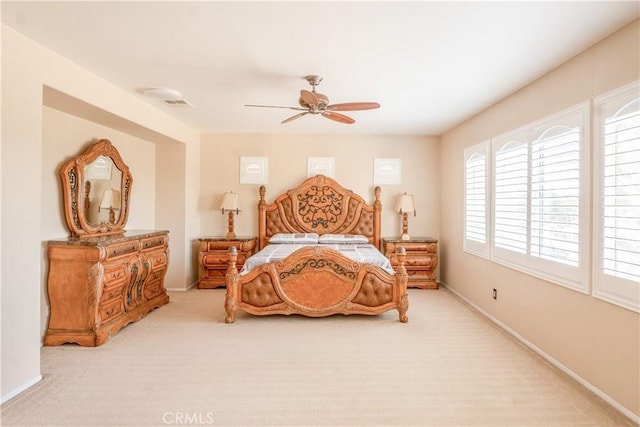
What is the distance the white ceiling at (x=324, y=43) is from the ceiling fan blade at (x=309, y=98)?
23cm

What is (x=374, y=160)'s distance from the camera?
5383 millimetres

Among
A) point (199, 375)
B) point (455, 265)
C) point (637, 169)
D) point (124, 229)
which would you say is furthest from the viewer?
point (455, 265)

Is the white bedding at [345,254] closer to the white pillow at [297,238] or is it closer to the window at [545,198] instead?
the white pillow at [297,238]

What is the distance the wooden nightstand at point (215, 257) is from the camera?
4887 millimetres

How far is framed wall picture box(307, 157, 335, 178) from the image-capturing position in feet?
17.6

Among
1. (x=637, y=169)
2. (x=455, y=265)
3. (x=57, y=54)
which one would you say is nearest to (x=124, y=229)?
(x=57, y=54)

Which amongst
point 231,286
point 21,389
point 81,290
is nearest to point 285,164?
Answer: point 231,286

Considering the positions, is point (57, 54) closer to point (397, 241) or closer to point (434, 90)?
point (434, 90)

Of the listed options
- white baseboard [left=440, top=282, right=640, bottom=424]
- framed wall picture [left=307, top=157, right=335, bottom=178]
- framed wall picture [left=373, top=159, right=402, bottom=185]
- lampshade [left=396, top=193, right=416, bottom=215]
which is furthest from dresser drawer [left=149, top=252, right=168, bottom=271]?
white baseboard [left=440, top=282, right=640, bottom=424]

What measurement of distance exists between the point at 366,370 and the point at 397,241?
2.74 meters

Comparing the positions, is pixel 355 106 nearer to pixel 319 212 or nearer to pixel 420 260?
pixel 319 212

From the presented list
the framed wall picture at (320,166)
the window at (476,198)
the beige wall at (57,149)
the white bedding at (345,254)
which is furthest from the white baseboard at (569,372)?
the beige wall at (57,149)

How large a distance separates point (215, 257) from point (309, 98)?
10.3 ft

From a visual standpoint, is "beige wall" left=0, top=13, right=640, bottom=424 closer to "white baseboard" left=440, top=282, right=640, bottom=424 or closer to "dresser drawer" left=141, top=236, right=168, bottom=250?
"white baseboard" left=440, top=282, right=640, bottom=424
